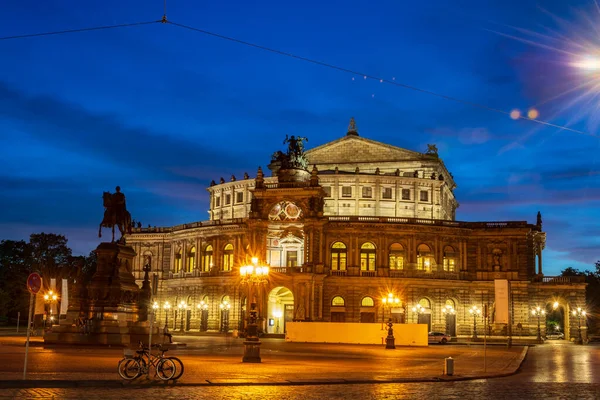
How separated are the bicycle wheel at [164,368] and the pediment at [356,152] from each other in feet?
258

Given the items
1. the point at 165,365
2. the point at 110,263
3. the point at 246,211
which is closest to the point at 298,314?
the point at 246,211

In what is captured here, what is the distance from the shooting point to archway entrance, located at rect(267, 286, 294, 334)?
7888 centimetres

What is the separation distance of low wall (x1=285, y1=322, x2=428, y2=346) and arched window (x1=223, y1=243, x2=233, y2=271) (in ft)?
78.0

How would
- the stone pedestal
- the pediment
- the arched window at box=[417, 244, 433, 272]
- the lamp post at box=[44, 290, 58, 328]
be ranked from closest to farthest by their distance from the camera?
the stone pedestal
the lamp post at box=[44, 290, 58, 328]
the arched window at box=[417, 244, 433, 272]
the pediment

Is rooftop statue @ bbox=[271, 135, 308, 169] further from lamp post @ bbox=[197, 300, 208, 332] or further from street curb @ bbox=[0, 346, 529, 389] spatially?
street curb @ bbox=[0, 346, 529, 389]

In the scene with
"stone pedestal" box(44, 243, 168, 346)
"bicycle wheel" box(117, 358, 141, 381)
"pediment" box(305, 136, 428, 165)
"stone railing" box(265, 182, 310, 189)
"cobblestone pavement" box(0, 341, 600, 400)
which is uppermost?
"pediment" box(305, 136, 428, 165)

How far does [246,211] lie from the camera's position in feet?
318

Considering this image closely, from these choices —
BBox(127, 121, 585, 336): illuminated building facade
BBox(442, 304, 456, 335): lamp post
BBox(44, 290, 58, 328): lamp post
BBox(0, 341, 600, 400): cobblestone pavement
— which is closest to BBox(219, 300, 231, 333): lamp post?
BBox(127, 121, 585, 336): illuminated building facade

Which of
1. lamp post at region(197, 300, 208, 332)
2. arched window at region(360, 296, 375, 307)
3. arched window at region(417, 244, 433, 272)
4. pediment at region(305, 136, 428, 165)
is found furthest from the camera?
pediment at region(305, 136, 428, 165)

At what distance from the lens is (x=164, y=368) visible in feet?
70.4

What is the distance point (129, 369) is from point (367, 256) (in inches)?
2339

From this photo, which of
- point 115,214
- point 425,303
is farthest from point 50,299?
point 425,303

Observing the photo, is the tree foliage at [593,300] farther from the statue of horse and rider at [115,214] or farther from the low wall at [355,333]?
the statue of horse and rider at [115,214]

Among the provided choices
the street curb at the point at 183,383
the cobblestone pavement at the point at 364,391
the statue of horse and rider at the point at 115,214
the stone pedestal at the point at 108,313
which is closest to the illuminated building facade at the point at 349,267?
the statue of horse and rider at the point at 115,214
